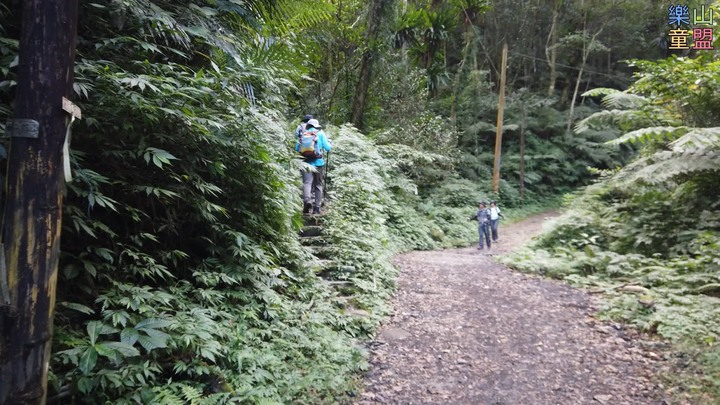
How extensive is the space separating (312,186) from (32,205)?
5.70 meters

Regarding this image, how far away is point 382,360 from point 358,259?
2.21 m

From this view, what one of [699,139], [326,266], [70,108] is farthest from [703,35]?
[70,108]

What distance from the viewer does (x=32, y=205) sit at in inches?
69.8

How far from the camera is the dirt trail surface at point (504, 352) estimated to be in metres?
3.70

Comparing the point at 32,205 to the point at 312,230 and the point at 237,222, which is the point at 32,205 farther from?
the point at 312,230

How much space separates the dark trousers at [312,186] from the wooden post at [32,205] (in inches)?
197

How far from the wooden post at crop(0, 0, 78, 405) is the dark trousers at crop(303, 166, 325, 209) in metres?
5.01

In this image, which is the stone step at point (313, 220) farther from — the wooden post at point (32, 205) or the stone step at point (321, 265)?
the wooden post at point (32, 205)

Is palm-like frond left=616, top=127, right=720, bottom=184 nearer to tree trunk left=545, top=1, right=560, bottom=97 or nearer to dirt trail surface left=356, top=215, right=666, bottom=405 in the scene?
dirt trail surface left=356, top=215, right=666, bottom=405

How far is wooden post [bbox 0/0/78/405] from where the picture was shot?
5.65 ft

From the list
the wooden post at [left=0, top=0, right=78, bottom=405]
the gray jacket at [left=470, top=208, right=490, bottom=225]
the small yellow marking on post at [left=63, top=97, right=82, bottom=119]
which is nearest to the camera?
the wooden post at [left=0, top=0, right=78, bottom=405]

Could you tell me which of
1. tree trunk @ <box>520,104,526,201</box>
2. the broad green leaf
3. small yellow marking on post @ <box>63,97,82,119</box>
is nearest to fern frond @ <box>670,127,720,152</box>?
small yellow marking on post @ <box>63,97,82,119</box>

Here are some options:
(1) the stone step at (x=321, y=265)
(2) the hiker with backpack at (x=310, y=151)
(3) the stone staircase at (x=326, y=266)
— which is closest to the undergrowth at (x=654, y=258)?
(3) the stone staircase at (x=326, y=266)

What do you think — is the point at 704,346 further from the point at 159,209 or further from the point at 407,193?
the point at 407,193
